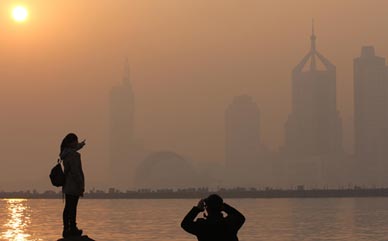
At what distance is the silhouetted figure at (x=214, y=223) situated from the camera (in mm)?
11773

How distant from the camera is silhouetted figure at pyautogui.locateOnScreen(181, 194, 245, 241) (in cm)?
1177

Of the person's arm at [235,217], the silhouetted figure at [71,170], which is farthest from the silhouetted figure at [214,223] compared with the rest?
the silhouetted figure at [71,170]

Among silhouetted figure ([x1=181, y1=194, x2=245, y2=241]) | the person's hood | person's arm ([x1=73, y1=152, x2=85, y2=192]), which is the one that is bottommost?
silhouetted figure ([x1=181, y1=194, x2=245, y2=241])

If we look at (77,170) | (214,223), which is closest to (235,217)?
(214,223)

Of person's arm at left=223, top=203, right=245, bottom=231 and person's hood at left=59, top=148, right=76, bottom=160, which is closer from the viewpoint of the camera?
Result: person's arm at left=223, top=203, right=245, bottom=231

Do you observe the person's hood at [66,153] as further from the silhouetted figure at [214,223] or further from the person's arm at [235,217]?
the person's arm at [235,217]

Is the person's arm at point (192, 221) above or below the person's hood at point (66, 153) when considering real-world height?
below

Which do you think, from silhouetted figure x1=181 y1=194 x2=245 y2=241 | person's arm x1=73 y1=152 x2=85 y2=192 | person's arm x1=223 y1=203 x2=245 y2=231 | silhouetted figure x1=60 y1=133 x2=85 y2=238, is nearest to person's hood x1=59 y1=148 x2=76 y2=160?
silhouetted figure x1=60 y1=133 x2=85 y2=238

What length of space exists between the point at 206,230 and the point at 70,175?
5406 millimetres

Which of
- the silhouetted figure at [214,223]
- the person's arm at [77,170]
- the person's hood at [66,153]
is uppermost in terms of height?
the person's hood at [66,153]

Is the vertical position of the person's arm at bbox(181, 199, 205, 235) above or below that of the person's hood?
below

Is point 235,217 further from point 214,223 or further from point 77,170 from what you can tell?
point 77,170

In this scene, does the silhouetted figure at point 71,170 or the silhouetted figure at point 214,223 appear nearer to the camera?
the silhouetted figure at point 214,223

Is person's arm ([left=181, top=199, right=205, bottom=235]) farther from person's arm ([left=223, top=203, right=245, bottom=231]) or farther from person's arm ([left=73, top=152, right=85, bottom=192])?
person's arm ([left=73, top=152, right=85, bottom=192])
